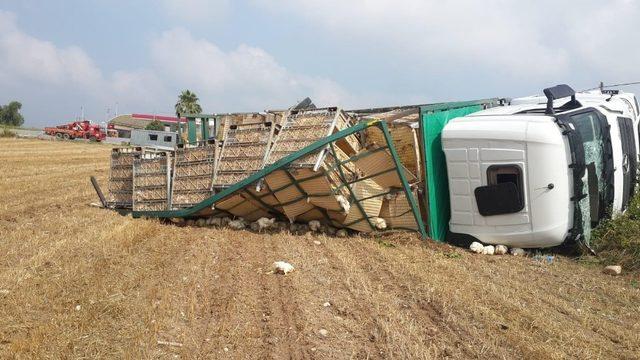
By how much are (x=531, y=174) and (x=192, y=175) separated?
214 inches

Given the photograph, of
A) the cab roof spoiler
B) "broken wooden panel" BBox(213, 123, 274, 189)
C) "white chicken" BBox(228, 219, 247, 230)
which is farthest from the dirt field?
the cab roof spoiler

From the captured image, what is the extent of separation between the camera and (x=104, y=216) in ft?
31.5

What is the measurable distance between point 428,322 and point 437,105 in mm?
4647

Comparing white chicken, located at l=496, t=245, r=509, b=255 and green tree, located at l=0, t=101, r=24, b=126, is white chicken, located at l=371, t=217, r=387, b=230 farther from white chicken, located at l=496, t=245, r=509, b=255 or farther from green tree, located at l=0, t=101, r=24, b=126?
green tree, located at l=0, t=101, r=24, b=126

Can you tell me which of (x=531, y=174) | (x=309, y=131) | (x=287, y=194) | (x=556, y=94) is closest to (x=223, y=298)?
(x=287, y=194)

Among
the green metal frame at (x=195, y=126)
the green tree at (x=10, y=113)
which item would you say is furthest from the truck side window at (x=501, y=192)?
the green tree at (x=10, y=113)

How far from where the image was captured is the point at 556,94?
763 cm

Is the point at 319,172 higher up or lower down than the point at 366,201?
higher up

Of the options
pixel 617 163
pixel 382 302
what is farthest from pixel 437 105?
pixel 382 302

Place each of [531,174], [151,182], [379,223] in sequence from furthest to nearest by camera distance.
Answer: [151,182]
[379,223]
[531,174]

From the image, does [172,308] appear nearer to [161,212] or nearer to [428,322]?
[428,322]

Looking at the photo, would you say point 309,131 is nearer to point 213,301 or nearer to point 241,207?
point 241,207

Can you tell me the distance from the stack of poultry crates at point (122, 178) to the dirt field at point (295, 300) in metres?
2.54

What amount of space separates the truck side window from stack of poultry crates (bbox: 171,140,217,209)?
4322 millimetres
